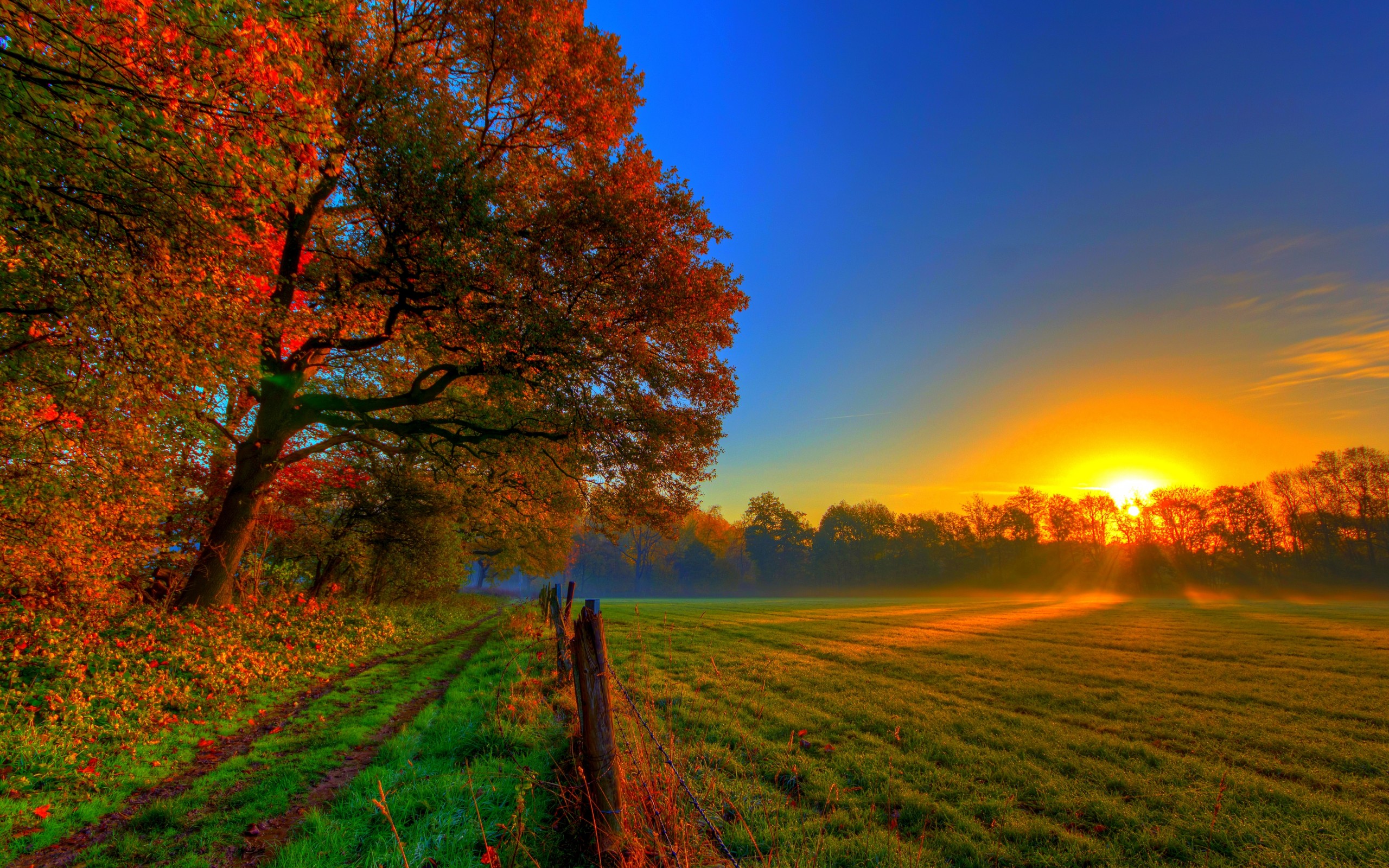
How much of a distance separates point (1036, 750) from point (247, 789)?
32.1ft

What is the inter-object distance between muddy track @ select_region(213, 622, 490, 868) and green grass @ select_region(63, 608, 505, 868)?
0.09m

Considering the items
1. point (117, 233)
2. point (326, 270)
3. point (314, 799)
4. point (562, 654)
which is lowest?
point (314, 799)

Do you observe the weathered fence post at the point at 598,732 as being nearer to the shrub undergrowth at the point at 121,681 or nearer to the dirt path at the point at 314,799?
the dirt path at the point at 314,799

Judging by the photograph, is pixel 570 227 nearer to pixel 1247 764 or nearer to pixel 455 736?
pixel 455 736

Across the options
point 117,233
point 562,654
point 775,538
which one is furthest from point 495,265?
point 775,538

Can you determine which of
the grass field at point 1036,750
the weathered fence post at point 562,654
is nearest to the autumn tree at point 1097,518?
the grass field at point 1036,750

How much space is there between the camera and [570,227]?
1050 cm

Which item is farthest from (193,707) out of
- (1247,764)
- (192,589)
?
(1247,764)

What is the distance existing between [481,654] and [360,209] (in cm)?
1152

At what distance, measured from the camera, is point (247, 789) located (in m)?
5.39

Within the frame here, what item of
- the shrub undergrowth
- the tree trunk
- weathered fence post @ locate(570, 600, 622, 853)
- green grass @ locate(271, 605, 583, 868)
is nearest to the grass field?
weathered fence post @ locate(570, 600, 622, 853)

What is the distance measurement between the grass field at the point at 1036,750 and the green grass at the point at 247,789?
4.05 m

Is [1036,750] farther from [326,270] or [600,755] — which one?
[326,270]

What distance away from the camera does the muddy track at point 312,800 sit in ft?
13.7
